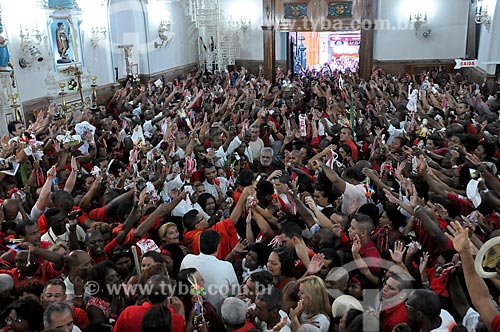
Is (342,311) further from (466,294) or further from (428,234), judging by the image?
(428,234)

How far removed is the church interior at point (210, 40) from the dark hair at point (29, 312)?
23.0 feet

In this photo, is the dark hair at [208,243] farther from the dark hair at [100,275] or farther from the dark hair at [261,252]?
the dark hair at [100,275]

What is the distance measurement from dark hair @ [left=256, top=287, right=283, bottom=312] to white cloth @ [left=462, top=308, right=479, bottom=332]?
123cm

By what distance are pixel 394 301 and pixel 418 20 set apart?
47.3 feet

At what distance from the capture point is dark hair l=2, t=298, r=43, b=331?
3045 mm

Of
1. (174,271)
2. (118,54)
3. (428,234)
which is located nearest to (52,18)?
(118,54)

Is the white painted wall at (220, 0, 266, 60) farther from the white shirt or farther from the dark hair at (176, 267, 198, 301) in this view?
the dark hair at (176, 267, 198, 301)

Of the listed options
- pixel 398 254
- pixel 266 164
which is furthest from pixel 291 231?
pixel 266 164

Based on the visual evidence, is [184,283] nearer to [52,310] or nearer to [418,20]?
[52,310]

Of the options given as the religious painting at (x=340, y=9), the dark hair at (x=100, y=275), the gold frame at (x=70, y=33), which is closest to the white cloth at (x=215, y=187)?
the dark hair at (x=100, y=275)

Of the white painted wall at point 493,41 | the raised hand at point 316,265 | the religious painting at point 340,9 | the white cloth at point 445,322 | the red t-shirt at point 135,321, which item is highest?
the religious painting at point 340,9

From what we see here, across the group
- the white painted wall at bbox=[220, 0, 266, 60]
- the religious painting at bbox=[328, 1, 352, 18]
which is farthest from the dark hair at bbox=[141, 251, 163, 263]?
the white painted wall at bbox=[220, 0, 266, 60]

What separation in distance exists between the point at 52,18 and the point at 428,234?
9.97m

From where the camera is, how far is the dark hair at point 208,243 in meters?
3.75
